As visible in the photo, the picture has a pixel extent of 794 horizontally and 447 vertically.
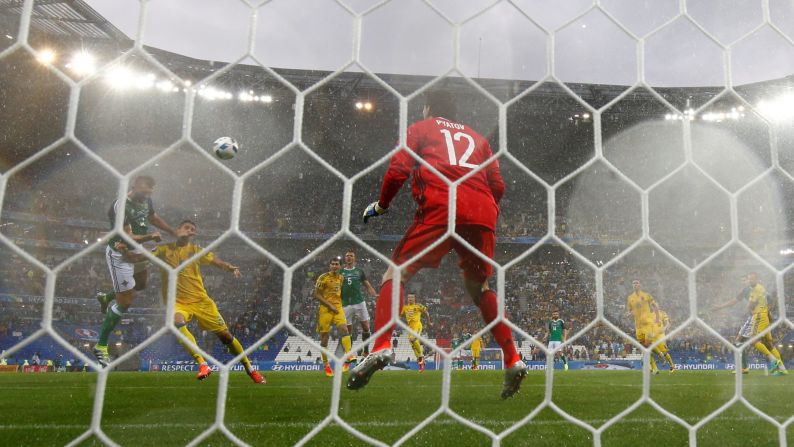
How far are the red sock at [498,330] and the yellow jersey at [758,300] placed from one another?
16.2ft

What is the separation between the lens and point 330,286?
20.8 ft

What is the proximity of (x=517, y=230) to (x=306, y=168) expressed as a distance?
16.8 ft

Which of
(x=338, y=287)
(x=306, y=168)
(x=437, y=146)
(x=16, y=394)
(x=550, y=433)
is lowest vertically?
(x=16, y=394)

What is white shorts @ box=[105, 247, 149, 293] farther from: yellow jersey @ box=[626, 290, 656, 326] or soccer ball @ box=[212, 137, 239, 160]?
yellow jersey @ box=[626, 290, 656, 326]

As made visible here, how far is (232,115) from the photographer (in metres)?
13.1

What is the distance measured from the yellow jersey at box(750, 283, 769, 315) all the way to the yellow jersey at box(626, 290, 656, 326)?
4.70ft

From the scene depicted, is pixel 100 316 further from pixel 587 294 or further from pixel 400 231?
pixel 587 294

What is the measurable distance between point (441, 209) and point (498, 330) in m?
0.61

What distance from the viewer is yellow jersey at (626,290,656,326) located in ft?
25.1

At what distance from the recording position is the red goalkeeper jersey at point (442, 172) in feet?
7.23

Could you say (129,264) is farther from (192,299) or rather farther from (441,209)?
(441,209)

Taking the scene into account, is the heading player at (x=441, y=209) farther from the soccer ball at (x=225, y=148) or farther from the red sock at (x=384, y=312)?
the soccer ball at (x=225, y=148)

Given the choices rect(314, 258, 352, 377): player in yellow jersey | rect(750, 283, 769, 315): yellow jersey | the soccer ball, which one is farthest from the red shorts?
rect(750, 283, 769, 315): yellow jersey

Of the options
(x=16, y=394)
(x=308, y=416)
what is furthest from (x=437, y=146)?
(x=16, y=394)
